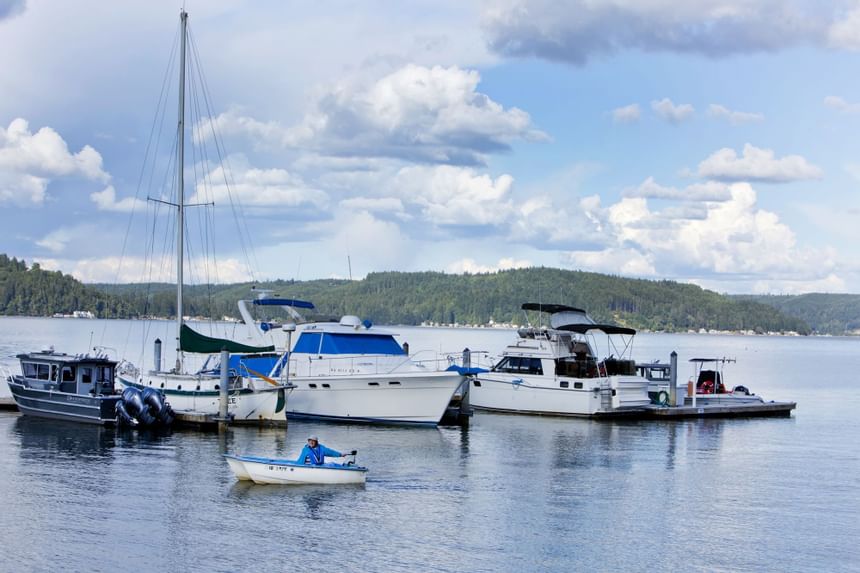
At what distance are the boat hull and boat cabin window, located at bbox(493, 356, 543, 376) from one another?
1907 centimetres

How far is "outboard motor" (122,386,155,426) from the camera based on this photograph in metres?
40.2

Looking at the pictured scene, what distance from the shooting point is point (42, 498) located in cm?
2756

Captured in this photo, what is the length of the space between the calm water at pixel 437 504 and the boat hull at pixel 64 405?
2.30 feet

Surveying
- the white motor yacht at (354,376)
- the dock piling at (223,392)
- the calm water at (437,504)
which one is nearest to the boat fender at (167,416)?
the calm water at (437,504)

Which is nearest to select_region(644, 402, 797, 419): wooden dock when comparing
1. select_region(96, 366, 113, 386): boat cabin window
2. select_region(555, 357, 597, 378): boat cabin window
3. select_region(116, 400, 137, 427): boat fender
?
select_region(555, 357, 597, 378): boat cabin window

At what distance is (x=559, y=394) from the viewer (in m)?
49.6

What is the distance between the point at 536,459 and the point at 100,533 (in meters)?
16.7

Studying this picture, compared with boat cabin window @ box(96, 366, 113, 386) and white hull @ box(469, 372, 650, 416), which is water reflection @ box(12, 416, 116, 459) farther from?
white hull @ box(469, 372, 650, 416)

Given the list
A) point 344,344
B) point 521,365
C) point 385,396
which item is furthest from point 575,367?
point 344,344

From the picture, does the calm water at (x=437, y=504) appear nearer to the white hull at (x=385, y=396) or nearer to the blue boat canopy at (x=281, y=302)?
the white hull at (x=385, y=396)

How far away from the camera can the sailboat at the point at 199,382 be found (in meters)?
41.5

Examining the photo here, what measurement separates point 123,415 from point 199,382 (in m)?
3.50

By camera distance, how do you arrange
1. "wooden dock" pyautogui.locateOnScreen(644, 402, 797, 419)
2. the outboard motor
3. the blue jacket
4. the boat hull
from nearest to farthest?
the blue jacket → the outboard motor → the boat hull → "wooden dock" pyautogui.locateOnScreen(644, 402, 797, 419)

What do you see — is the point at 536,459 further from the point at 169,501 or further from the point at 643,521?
the point at 169,501
